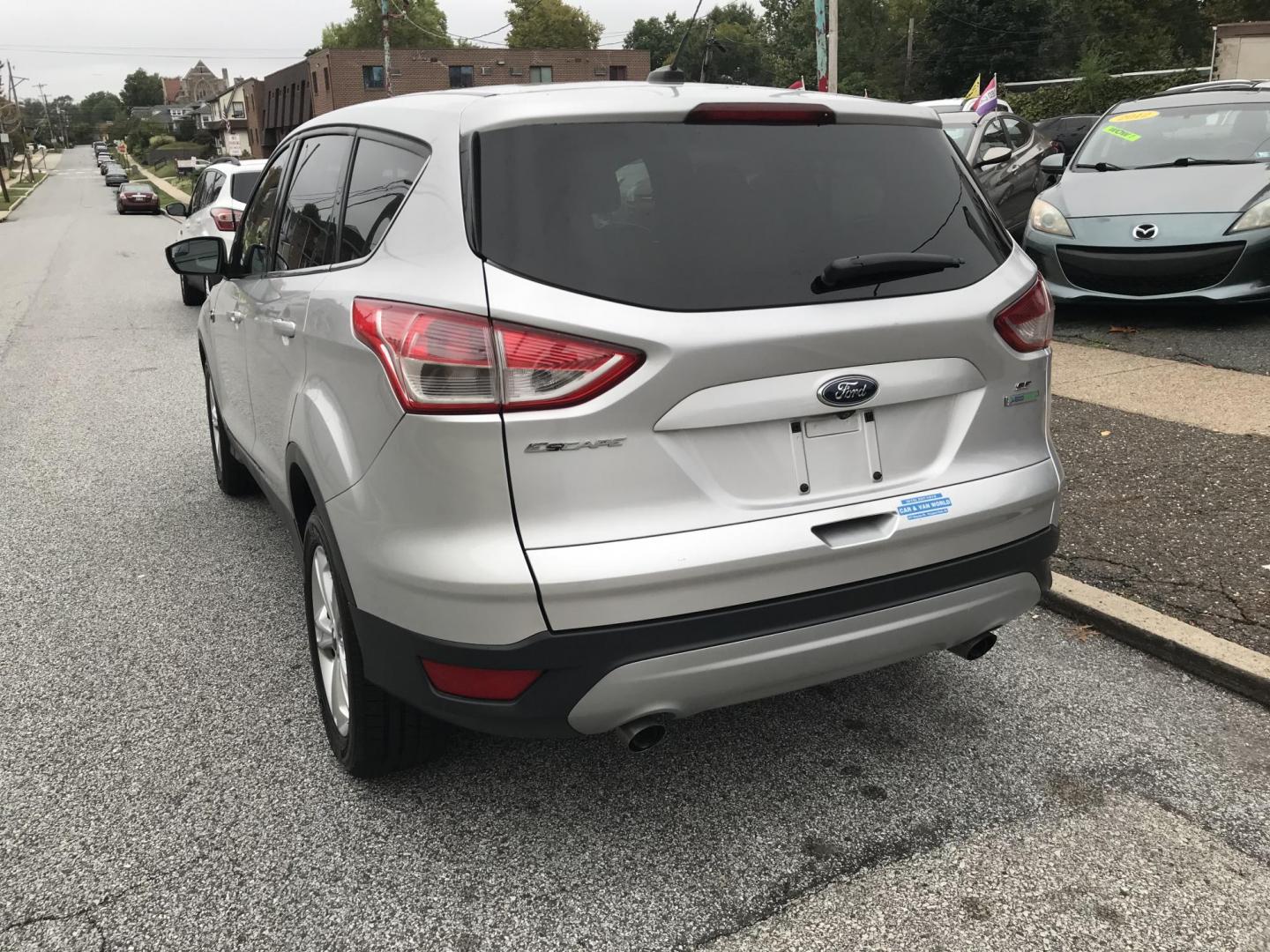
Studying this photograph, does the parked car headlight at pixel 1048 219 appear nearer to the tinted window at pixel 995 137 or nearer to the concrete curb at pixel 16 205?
the tinted window at pixel 995 137

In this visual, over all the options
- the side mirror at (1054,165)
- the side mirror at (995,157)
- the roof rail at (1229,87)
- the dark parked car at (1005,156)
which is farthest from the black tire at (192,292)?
the roof rail at (1229,87)

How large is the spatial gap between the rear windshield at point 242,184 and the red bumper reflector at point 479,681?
1158 centimetres

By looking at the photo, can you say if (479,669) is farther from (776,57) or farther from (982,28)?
(776,57)

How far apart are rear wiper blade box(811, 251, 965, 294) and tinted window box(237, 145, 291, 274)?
2293 mm

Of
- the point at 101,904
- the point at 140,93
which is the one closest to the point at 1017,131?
the point at 101,904

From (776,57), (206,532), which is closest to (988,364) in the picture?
(206,532)

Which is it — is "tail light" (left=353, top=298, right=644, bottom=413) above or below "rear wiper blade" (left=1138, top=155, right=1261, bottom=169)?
below

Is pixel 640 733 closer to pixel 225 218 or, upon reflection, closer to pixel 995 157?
pixel 995 157

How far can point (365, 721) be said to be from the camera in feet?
9.53

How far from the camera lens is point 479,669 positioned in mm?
2436

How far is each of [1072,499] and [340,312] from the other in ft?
11.9

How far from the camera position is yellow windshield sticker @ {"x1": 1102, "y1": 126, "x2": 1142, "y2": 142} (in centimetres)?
992

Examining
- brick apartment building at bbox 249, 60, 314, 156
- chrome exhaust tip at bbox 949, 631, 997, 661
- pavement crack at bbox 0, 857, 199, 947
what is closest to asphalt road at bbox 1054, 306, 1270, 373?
chrome exhaust tip at bbox 949, 631, 997, 661

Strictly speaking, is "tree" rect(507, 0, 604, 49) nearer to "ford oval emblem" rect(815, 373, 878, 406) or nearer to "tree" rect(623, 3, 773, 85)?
"tree" rect(623, 3, 773, 85)
